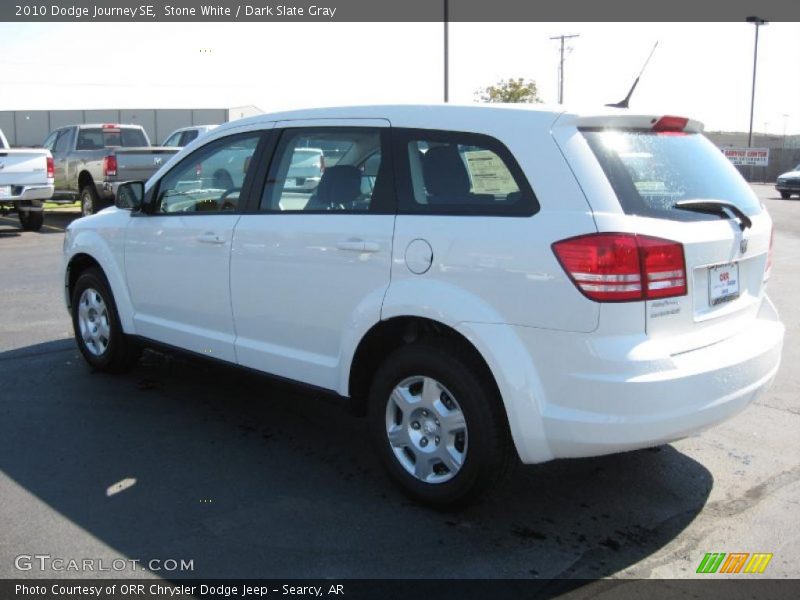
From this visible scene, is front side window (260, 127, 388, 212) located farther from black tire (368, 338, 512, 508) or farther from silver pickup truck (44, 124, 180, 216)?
silver pickup truck (44, 124, 180, 216)

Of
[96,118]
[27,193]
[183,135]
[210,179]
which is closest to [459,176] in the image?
[210,179]

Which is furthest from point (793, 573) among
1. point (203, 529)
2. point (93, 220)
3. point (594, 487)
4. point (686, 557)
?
point (93, 220)

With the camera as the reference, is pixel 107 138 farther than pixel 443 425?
Yes

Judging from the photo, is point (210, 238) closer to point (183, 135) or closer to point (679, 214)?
point (679, 214)

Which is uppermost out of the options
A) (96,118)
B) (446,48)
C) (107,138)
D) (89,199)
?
(446,48)

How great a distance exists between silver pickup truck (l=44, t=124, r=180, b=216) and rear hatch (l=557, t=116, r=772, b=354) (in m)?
13.3

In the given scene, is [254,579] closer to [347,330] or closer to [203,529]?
[203,529]

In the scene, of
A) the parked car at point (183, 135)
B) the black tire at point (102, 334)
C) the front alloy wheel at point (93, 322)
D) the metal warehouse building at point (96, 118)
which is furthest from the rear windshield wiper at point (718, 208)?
the metal warehouse building at point (96, 118)

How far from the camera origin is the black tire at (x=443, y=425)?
368 centimetres

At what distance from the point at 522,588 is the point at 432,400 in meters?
0.96

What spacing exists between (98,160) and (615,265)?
1566 centimetres

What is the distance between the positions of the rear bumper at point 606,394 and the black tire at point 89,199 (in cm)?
1538

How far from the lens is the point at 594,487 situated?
427cm

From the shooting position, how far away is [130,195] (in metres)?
5.66
